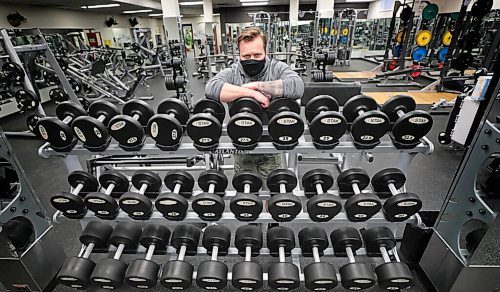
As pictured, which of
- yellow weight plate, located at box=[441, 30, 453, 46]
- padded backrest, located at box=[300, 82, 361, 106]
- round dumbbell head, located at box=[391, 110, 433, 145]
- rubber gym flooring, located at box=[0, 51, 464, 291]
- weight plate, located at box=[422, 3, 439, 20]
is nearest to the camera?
round dumbbell head, located at box=[391, 110, 433, 145]

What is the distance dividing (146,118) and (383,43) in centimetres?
1309

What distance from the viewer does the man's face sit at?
149 cm

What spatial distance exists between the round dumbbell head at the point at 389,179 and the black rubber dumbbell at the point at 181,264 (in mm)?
1147

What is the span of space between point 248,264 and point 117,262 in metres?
0.76

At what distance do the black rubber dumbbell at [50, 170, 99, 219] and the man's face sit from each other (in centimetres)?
120

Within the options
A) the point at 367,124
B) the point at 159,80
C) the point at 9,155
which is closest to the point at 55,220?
the point at 9,155

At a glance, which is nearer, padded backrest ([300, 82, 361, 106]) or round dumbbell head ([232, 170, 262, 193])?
round dumbbell head ([232, 170, 262, 193])

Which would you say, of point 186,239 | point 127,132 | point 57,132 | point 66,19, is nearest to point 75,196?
point 57,132

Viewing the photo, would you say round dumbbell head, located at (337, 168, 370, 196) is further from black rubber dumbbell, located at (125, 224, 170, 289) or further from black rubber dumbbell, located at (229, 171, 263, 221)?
black rubber dumbbell, located at (125, 224, 170, 289)

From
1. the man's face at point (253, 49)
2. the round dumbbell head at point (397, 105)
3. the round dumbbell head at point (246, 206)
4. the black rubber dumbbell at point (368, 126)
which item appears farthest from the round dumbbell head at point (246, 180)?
the round dumbbell head at point (397, 105)

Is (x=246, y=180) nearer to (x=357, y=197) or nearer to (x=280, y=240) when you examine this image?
(x=280, y=240)

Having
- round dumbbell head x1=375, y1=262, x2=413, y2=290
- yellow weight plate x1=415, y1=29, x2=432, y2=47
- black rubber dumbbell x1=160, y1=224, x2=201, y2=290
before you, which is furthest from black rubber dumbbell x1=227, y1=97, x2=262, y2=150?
yellow weight plate x1=415, y1=29, x2=432, y2=47

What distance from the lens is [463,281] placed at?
144 centimetres

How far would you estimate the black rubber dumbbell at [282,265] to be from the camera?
142 cm
